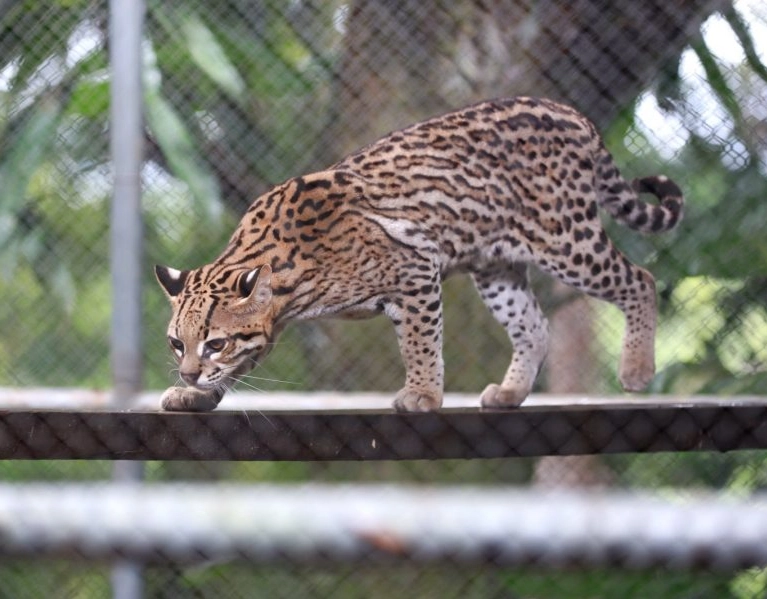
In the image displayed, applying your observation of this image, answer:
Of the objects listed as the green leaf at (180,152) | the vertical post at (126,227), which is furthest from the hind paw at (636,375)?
the green leaf at (180,152)

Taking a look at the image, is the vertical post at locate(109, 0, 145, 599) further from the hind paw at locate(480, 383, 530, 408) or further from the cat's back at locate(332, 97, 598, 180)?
the hind paw at locate(480, 383, 530, 408)

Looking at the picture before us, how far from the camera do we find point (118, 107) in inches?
99.0

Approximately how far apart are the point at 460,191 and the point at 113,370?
856 mm

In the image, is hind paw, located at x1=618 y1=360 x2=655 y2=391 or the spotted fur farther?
hind paw, located at x1=618 y1=360 x2=655 y2=391

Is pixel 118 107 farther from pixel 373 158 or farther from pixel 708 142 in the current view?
pixel 708 142

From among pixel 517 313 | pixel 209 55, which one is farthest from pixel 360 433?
pixel 209 55

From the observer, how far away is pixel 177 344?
2.08 m

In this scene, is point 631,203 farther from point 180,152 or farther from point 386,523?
point 386,523

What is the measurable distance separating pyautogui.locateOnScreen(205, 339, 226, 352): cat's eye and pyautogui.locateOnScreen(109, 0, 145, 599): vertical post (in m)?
0.39

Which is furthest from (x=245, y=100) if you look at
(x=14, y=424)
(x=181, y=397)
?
(x=14, y=424)

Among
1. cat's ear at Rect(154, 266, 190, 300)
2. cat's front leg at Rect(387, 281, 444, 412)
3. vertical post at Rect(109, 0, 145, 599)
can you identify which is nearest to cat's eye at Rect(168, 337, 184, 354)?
cat's ear at Rect(154, 266, 190, 300)

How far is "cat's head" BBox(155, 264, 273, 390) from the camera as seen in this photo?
2.05 m

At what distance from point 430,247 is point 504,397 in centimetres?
41

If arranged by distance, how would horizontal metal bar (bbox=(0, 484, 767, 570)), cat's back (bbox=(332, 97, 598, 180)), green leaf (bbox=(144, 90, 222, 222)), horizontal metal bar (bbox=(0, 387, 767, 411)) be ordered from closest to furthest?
horizontal metal bar (bbox=(0, 484, 767, 570)), cat's back (bbox=(332, 97, 598, 180)), horizontal metal bar (bbox=(0, 387, 767, 411)), green leaf (bbox=(144, 90, 222, 222))
